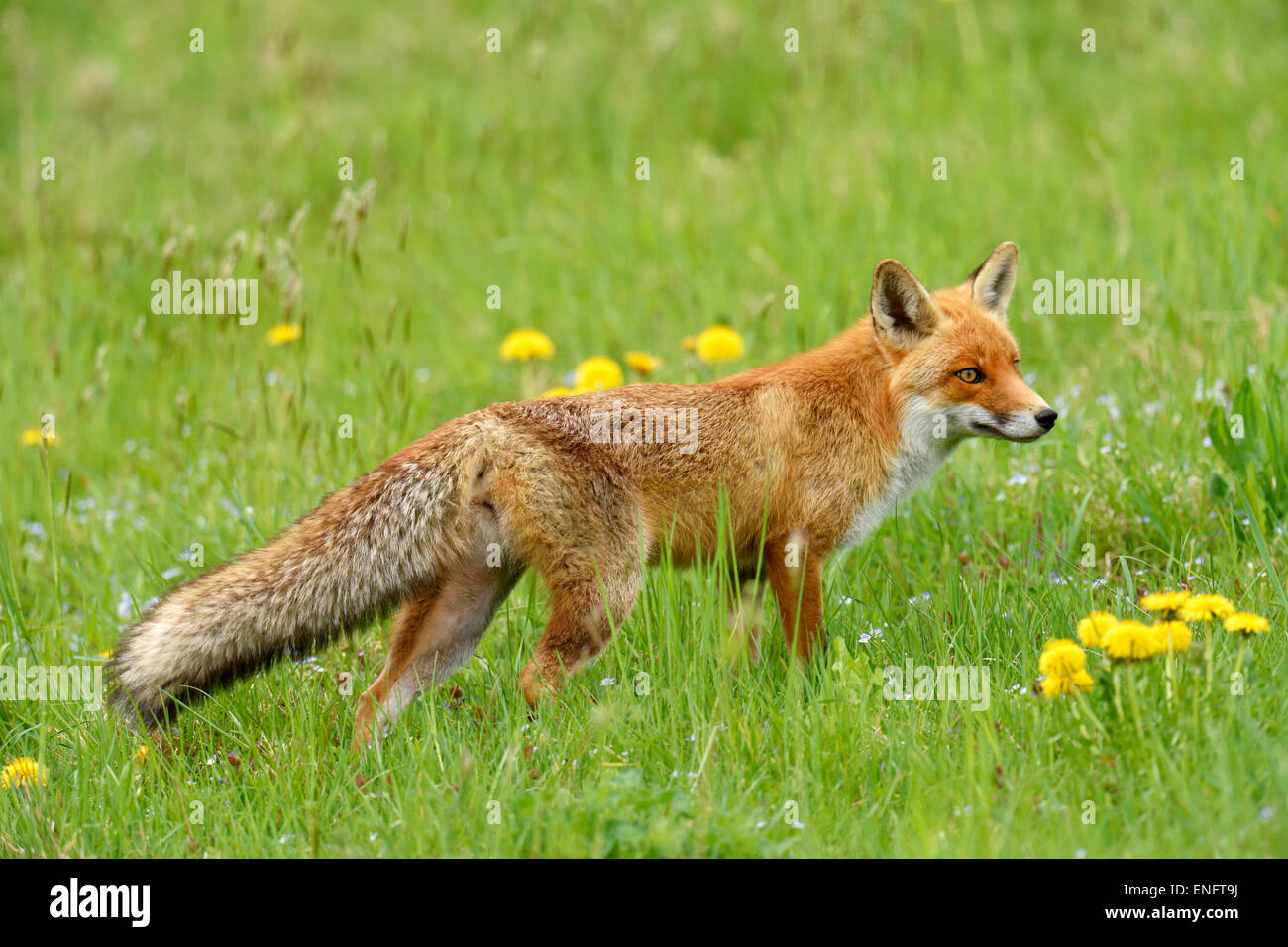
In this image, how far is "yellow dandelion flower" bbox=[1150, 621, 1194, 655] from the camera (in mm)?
3527

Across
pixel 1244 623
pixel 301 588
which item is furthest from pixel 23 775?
pixel 1244 623

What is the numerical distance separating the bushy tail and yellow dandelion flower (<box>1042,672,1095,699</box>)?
2.06 meters

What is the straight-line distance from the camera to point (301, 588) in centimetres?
434

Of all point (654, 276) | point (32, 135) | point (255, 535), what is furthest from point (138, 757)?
point (32, 135)

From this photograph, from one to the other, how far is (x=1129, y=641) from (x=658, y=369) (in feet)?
14.8

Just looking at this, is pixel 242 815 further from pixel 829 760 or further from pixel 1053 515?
pixel 1053 515

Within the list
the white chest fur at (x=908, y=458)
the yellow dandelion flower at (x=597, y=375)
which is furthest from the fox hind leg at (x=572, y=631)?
the yellow dandelion flower at (x=597, y=375)

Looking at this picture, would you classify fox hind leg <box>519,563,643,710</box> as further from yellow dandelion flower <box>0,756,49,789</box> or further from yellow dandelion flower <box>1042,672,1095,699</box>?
yellow dandelion flower <box>0,756,49,789</box>

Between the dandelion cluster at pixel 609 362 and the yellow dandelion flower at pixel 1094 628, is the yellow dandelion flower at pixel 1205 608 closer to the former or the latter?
the yellow dandelion flower at pixel 1094 628

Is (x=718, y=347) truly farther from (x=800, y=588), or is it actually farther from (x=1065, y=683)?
(x=1065, y=683)

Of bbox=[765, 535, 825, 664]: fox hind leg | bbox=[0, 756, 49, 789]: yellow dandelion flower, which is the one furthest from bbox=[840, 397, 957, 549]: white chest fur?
bbox=[0, 756, 49, 789]: yellow dandelion flower

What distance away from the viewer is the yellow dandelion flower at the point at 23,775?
4145mm

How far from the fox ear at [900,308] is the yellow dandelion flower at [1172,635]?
1891mm

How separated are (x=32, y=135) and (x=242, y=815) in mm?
9390
